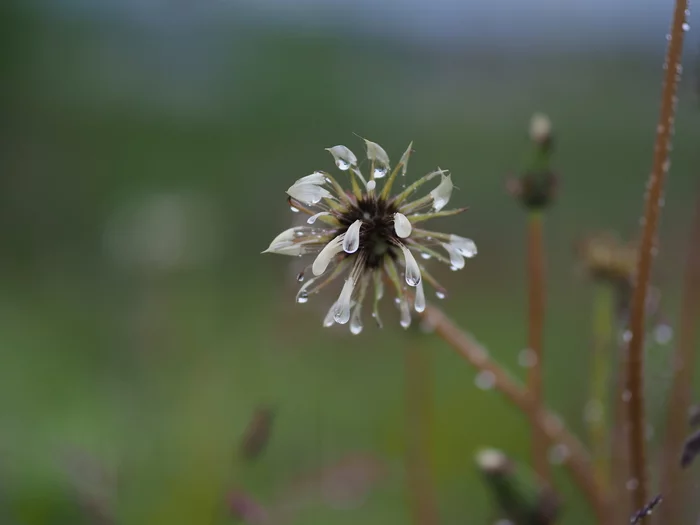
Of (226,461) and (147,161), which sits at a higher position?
(147,161)

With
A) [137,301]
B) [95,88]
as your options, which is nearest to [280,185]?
[137,301]

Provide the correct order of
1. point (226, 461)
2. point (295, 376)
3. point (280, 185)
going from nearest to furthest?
point (226, 461) < point (295, 376) < point (280, 185)

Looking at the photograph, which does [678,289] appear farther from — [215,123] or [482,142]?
[215,123]

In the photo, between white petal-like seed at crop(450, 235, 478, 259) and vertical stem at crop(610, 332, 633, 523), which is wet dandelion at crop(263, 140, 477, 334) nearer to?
white petal-like seed at crop(450, 235, 478, 259)

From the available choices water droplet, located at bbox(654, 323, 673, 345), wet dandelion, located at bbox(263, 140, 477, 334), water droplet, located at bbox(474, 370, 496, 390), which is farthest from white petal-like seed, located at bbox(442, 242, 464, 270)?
water droplet, located at bbox(654, 323, 673, 345)

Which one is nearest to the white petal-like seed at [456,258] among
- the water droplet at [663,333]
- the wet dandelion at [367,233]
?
the wet dandelion at [367,233]

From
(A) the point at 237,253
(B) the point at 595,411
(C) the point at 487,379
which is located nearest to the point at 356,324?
(C) the point at 487,379

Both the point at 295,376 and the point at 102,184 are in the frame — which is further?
the point at 102,184
